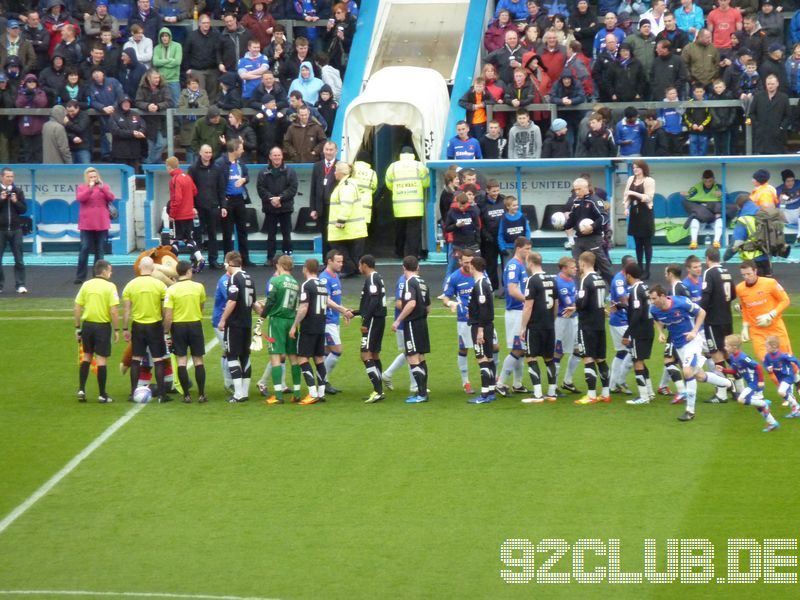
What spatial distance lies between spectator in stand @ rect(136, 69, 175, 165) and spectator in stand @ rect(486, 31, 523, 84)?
20.8ft

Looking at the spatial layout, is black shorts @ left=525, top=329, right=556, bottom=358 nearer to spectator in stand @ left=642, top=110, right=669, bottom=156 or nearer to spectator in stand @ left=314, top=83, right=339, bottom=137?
spectator in stand @ left=642, top=110, right=669, bottom=156

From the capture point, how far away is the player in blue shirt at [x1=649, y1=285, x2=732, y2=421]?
16.0m

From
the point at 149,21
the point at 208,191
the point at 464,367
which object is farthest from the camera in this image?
the point at 149,21

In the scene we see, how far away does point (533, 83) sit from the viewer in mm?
26766

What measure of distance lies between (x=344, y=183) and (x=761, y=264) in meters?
7.11

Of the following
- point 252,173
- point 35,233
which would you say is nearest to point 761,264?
point 252,173

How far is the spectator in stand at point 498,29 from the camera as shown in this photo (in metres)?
28.5

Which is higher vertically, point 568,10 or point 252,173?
point 568,10

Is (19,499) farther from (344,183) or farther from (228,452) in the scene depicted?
(344,183)

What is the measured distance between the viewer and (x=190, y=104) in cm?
2798

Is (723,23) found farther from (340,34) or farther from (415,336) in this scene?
(415,336)

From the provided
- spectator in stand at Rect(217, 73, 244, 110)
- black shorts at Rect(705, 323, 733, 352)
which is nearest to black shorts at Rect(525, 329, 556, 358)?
black shorts at Rect(705, 323, 733, 352)

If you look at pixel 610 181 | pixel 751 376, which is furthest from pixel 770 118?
pixel 751 376

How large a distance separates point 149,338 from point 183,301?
0.61 metres
